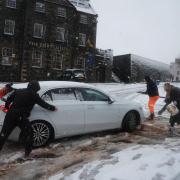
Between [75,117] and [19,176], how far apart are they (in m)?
2.70


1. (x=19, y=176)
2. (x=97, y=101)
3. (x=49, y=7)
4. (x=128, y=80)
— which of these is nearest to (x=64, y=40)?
(x=49, y=7)

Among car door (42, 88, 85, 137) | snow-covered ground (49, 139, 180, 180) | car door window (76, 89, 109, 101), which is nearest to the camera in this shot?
snow-covered ground (49, 139, 180, 180)

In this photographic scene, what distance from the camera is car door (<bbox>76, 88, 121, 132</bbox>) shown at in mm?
8703

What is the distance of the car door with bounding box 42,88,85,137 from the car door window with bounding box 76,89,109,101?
12.0 inches

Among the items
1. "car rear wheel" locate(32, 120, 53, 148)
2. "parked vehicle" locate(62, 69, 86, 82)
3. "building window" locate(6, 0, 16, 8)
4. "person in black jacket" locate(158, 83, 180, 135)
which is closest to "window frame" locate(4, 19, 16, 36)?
"building window" locate(6, 0, 16, 8)

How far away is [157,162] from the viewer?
5.43 metres

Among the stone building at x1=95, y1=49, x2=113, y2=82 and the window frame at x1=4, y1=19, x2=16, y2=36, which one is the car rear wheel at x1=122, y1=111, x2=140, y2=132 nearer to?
the window frame at x1=4, y1=19, x2=16, y2=36

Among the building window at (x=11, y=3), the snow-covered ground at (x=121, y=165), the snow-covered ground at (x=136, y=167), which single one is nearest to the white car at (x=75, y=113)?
the snow-covered ground at (x=121, y=165)

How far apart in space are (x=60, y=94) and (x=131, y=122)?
2566mm

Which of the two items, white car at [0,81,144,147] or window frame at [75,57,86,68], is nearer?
white car at [0,81,144,147]

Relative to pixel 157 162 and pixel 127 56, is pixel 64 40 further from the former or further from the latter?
pixel 157 162

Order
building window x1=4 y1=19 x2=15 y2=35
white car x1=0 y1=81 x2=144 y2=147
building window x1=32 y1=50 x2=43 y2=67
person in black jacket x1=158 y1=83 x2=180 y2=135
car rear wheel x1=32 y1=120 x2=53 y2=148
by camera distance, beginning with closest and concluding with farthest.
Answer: car rear wheel x1=32 y1=120 x2=53 y2=148
white car x1=0 y1=81 x2=144 y2=147
person in black jacket x1=158 y1=83 x2=180 y2=135
building window x1=4 y1=19 x2=15 y2=35
building window x1=32 y1=50 x2=43 y2=67

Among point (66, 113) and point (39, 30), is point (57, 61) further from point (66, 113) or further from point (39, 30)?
point (66, 113)

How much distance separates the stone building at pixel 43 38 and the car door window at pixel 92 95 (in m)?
25.1
